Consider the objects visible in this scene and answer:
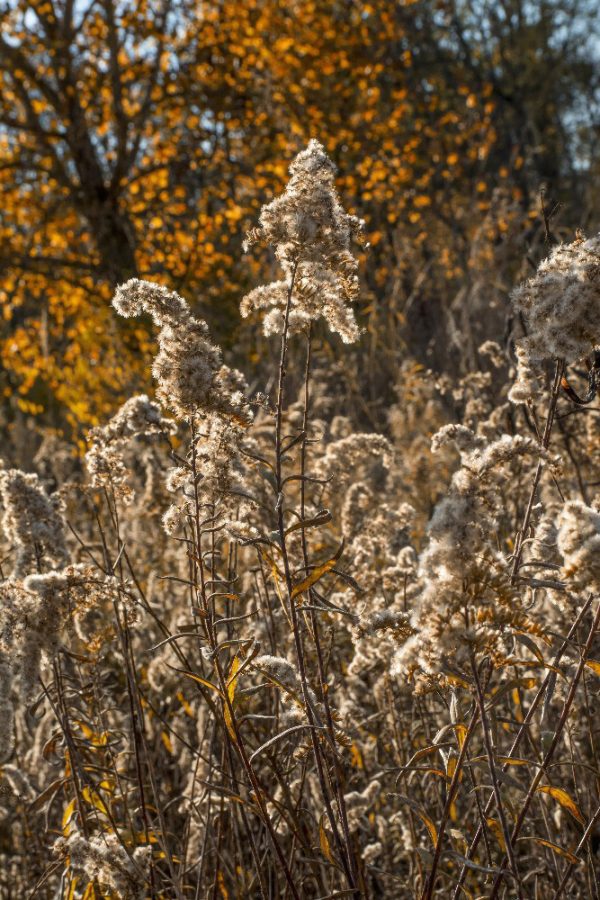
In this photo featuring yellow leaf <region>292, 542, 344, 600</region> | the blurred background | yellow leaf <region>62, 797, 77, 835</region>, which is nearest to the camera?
yellow leaf <region>292, 542, 344, 600</region>

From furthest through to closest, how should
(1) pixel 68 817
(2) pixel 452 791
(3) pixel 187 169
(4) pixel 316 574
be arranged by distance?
(3) pixel 187 169 < (1) pixel 68 817 < (4) pixel 316 574 < (2) pixel 452 791

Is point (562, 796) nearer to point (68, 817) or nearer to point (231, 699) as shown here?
point (231, 699)

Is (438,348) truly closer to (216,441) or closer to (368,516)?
(368,516)

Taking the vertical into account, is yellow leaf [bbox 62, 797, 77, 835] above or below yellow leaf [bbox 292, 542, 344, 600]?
below

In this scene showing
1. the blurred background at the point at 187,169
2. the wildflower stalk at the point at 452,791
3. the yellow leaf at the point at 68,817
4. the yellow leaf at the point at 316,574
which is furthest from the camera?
the blurred background at the point at 187,169

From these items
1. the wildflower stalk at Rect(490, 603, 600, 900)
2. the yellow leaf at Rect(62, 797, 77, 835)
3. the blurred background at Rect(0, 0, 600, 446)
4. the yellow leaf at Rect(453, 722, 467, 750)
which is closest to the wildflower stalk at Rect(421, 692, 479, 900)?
the yellow leaf at Rect(453, 722, 467, 750)

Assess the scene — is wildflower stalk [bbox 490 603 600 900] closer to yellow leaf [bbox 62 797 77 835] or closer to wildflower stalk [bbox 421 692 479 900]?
wildflower stalk [bbox 421 692 479 900]

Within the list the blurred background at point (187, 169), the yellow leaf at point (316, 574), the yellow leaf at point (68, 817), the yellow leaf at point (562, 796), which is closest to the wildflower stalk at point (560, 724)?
the yellow leaf at point (562, 796)

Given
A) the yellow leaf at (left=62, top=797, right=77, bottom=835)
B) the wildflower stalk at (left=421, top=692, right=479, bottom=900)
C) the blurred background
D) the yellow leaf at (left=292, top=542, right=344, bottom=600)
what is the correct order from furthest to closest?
the blurred background < the yellow leaf at (left=62, top=797, right=77, bottom=835) < the yellow leaf at (left=292, top=542, right=344, bottom=600) < the wildflower stalk at (left=421, top=692, right=479, bottom=900)

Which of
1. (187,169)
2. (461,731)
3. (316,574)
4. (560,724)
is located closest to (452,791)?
(461,731)

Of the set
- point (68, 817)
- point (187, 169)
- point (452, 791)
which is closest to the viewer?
point (452, 791)

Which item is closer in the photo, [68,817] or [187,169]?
[68,817]

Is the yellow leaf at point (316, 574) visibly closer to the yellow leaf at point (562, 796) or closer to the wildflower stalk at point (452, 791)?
the wildflower stalk at point (452, 791)

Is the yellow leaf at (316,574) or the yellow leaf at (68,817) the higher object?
the yellow leaf at (316,574)
